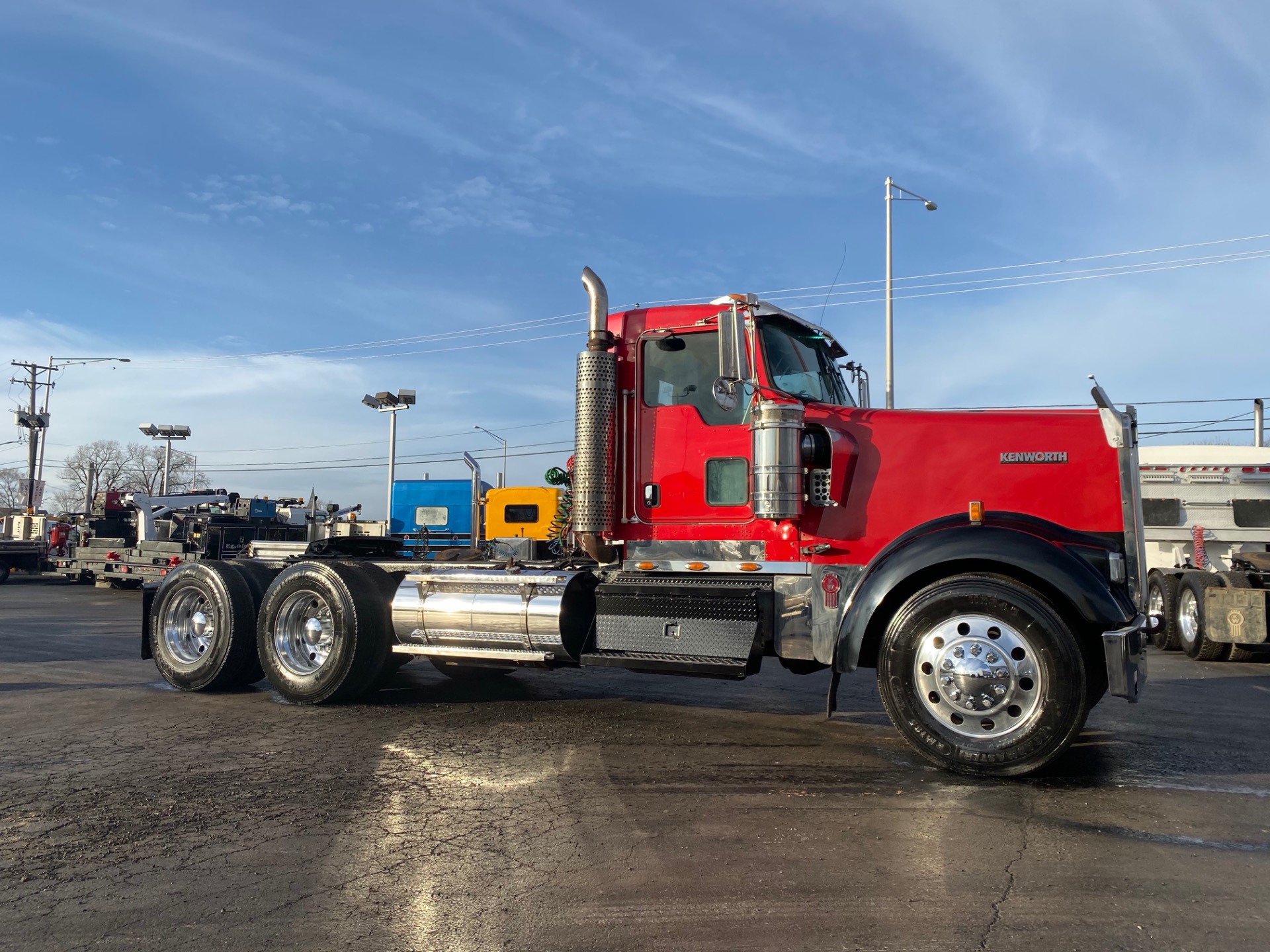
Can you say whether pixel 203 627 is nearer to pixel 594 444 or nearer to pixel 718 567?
pixel 594 444

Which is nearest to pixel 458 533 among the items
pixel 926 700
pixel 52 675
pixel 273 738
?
pixel 52 675

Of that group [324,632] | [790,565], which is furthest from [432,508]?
[790,565]

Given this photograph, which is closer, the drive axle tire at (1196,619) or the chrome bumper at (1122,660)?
the chrome bumper at (1122,660)

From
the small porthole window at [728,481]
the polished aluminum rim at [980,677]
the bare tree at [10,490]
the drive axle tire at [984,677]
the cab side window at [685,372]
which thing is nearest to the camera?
the drive axle tire at [984,677]

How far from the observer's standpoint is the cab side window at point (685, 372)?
684cm

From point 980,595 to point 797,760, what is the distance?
1527mm

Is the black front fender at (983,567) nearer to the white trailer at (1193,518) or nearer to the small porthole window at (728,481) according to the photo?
the small porthole window at (728,481)

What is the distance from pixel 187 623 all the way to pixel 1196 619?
1172 cm

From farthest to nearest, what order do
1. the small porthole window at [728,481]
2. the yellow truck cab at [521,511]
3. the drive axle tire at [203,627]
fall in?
1. the yellow truck cab at [521,511]
2. the drive axle tire at [203,627]
3. the small porthole window at [728,481]

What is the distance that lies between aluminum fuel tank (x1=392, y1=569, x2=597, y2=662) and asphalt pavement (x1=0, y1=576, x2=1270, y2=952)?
21.5 inches

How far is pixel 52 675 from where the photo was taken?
30.0 ft

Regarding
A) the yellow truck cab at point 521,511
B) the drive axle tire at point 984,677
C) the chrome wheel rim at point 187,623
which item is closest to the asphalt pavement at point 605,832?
the drive axle tire at point 984,677

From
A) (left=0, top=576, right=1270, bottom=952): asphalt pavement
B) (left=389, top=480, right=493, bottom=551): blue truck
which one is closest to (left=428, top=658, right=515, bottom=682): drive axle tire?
(left=0, top=576, right=1270, bottom=952): asphalt pavement

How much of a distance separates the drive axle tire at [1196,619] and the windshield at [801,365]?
7.20 meters
